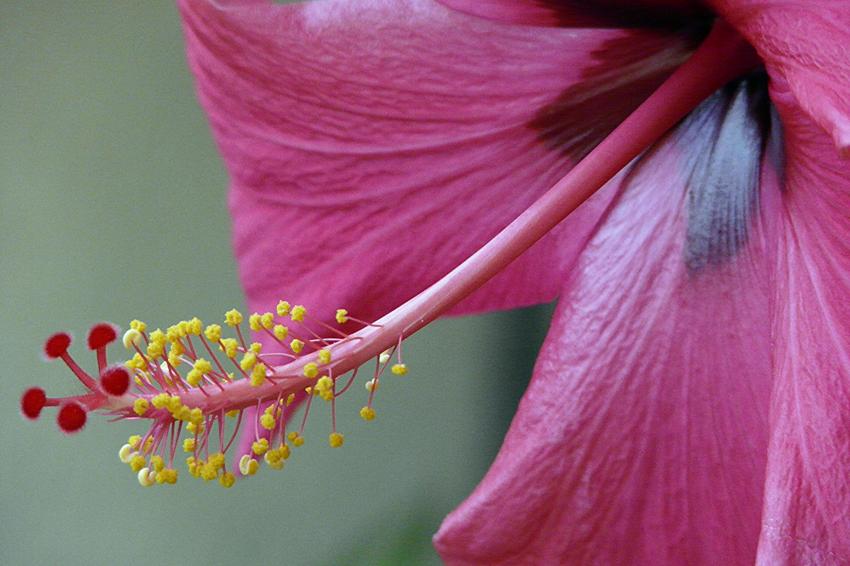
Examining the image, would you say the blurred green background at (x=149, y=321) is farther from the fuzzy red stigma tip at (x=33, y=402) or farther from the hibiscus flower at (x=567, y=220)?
the fuzzy red stigma tip at (x=33, y=402)

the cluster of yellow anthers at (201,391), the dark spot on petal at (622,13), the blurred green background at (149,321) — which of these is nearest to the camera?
the cluster of yellow anthers at (201,391)

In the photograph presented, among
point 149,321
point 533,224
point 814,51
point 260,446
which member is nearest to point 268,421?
point 260,446

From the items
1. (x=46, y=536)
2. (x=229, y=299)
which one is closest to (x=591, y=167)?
(x=229, y=299)

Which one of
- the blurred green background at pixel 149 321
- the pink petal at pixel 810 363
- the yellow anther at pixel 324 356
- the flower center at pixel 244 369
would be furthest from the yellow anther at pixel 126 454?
the blurred green background at pixel 149 321

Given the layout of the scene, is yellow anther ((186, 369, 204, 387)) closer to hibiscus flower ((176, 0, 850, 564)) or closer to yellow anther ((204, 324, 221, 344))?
yellow anther ((204, 324, 221, 344))

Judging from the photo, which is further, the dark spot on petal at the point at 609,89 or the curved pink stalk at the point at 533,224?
the dark spot on petal at the point at 609,89

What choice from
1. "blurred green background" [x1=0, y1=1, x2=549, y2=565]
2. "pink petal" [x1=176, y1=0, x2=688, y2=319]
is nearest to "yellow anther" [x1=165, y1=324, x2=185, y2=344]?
"pink petal" [x1=176, y1=0, x2=688, y2=319]

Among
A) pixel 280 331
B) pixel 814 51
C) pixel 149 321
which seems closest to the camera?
pixel 814 51

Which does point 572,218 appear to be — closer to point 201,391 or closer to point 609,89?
point 609,89
